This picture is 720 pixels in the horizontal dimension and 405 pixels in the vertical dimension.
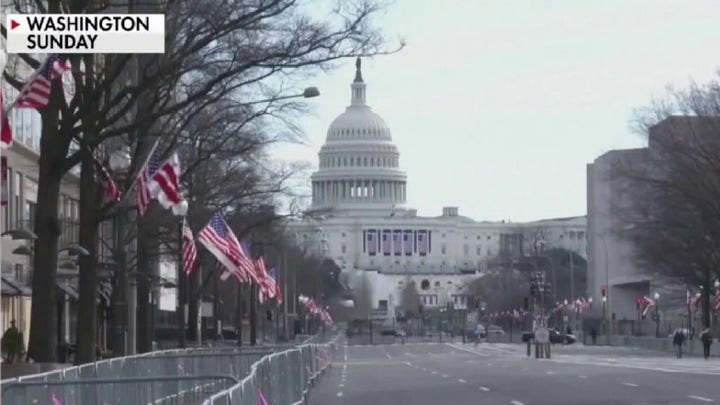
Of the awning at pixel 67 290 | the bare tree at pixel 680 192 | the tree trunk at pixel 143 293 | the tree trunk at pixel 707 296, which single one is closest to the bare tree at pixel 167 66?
the tree trunk at pixel 143 293

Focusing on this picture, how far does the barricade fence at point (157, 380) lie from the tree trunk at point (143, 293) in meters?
9.05

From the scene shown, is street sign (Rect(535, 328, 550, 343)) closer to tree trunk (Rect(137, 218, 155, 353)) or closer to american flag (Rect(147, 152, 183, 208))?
tree trunk (Rect(137, 218, 155, 353))

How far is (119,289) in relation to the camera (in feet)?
135

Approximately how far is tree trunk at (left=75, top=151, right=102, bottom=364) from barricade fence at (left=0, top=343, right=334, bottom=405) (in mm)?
3620

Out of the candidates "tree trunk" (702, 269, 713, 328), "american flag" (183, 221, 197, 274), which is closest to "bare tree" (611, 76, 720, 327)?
"tree trunk" (702, 269, 713, 328)

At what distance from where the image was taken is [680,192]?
85.2 meters

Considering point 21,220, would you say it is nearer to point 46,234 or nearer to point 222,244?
point 222,244

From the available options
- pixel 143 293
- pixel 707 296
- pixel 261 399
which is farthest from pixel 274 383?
pixel 707 296

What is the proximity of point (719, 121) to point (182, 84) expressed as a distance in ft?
151

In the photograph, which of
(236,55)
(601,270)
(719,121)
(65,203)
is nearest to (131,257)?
(65,203)

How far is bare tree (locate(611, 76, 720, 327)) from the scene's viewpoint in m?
83.4

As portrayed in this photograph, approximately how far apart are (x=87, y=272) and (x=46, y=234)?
4677 millimetres

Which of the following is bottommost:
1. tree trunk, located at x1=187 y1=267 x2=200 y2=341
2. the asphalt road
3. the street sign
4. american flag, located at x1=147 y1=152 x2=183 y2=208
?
the asphalt road

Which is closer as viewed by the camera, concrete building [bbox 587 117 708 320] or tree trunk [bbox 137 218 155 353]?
tree trunk [bbox 137 218 155 353]
